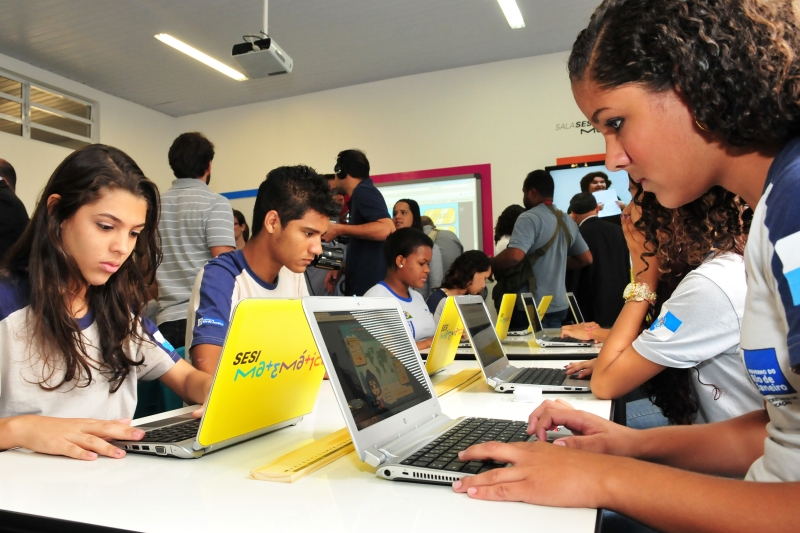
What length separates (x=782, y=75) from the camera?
0.65 metres

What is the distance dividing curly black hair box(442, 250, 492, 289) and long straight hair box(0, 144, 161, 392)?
2.56 m

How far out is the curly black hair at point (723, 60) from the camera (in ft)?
2.15

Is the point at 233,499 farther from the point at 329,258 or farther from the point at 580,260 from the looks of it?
the point at 580,260

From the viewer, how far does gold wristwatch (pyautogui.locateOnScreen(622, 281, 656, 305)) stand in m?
1.55

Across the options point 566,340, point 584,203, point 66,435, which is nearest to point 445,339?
point 66,435

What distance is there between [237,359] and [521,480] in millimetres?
492

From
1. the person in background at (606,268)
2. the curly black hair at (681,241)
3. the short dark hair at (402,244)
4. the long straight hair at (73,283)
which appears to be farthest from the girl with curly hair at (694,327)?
the person in background at (606,268)

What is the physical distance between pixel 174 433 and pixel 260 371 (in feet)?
0.63

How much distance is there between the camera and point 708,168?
75 cm

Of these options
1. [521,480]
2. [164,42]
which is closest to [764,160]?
[521,480]

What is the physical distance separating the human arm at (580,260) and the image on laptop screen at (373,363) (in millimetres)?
3344

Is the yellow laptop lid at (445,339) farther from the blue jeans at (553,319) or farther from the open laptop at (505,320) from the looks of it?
the blue jeans at (553,319)

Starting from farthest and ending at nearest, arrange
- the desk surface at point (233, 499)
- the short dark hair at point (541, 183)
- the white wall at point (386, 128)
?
the white wall at point (386, 128)
the short dark hair at point (541, 183)
the desk surface at point (233, 499)

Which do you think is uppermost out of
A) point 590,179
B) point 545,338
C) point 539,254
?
point 590,179
